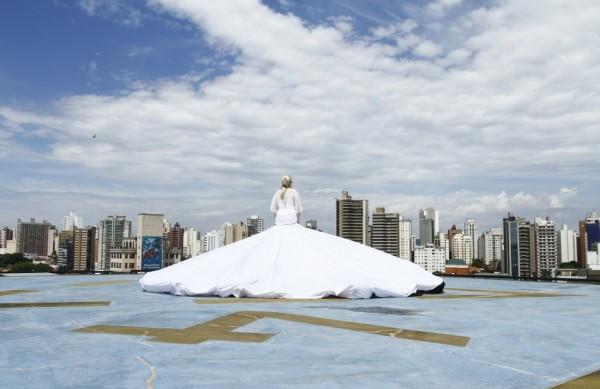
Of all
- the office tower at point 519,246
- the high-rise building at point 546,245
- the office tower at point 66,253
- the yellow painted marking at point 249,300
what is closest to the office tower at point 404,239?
the office tower at point 519,246

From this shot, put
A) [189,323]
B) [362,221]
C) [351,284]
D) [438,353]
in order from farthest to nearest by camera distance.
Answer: [362,221] < [351,284] < [189,323] < [438,353]

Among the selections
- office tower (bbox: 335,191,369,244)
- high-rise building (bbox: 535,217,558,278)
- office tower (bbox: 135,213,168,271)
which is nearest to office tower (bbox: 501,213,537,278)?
high-rise building (bbox: 535,217,558,278)

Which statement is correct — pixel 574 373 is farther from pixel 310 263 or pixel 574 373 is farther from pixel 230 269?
pixel 230 269

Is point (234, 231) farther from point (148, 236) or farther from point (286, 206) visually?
point (286, 206)

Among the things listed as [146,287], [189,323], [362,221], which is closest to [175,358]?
[189,323]

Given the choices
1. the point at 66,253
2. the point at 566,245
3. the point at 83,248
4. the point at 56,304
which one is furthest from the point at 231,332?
the point at 66,253

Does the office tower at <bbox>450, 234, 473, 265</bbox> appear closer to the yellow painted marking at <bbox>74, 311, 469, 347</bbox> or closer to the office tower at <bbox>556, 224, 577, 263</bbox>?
the office tower at <bbox>556, 224, 577, 263</bbox>
